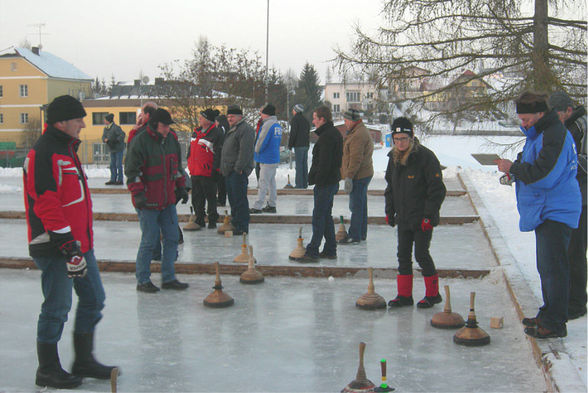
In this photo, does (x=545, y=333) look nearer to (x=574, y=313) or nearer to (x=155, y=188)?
(x=574, y=313)

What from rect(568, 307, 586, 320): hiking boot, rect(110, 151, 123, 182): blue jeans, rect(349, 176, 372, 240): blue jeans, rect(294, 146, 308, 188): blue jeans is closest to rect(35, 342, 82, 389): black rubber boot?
rect(568, 307, 586, 320): hiking boot

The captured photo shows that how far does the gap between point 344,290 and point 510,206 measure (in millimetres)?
5828

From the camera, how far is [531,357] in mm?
4941

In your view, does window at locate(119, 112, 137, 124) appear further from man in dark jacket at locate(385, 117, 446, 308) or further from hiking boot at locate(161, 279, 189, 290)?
man in dark jacket at locate(385, 117, 446, 308)

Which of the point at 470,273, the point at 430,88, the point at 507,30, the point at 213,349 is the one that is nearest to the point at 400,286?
the point at 470,273

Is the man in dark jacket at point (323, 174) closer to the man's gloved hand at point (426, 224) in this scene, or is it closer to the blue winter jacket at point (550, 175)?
the man's gloved hand at point (426, 224)

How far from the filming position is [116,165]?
16.5 metres

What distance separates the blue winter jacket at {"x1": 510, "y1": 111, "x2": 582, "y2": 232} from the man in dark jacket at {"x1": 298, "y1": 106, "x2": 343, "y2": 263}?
→ 3.30 metres

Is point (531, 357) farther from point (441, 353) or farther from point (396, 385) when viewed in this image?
point (396, 385)

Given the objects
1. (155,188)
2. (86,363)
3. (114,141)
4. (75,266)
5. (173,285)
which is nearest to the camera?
(75,266)

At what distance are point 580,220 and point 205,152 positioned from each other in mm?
6059

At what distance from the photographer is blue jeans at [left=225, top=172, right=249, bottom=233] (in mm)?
9609

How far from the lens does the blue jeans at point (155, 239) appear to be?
6.93 meters

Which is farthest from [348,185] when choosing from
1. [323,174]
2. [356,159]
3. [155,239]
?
[155,239]
